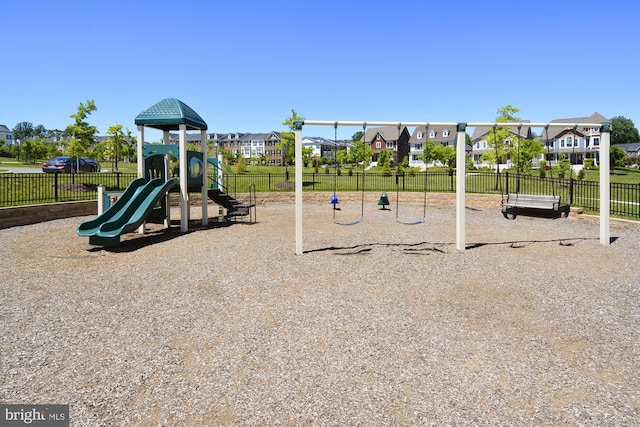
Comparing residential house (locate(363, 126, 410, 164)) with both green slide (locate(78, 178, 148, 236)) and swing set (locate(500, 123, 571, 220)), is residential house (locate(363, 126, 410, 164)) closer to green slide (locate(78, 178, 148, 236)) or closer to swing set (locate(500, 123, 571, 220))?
swing set (locate(500, 123, 571, 220))

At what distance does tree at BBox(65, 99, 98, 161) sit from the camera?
938 inches

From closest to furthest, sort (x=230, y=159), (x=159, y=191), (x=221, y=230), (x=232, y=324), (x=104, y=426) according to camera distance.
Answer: (x=104, y=426) < (x=232, y=324) < (x=159, y=191) < (x=221, y=230) < (x=230, y=159)

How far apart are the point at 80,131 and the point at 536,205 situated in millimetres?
24119

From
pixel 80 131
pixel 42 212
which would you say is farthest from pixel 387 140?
pixel 42 212

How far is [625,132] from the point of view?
397ft

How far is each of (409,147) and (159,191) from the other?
7837cm

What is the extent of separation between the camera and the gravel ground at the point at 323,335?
11.6 ft

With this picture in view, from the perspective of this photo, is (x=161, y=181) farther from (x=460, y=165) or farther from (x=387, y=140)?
(x=387, y=140)

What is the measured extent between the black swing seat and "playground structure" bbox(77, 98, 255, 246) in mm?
8670

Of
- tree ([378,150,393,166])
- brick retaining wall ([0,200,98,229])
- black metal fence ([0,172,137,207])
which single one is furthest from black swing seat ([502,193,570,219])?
tree ([378,150,393,166])

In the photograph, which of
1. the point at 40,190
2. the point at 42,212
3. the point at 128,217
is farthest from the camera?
the point at 40,190

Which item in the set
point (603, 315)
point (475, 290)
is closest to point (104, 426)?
point (475, 290)

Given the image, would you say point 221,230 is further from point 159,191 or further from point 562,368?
point 562,368

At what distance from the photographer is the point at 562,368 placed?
420 cm
